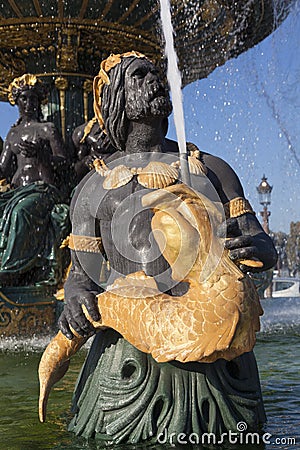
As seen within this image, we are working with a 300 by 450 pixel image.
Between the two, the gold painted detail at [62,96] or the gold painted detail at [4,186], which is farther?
the gold painted detail at [62,96]

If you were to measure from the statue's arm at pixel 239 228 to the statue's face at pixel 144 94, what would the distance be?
285 millimetres

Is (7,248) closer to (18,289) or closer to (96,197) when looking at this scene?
(18,289)

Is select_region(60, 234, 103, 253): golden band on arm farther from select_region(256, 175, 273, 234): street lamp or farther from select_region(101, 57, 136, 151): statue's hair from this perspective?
select_region(256, 175, 273, 234): street lamp

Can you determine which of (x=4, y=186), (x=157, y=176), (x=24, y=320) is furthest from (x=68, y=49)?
(x=157, y=176)

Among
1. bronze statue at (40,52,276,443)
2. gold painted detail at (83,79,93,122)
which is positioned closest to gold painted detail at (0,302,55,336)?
gold painted detail at (83,79,93,122)

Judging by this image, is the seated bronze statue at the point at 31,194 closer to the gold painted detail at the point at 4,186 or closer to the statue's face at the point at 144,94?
the gold painted detail at the point at 4,186

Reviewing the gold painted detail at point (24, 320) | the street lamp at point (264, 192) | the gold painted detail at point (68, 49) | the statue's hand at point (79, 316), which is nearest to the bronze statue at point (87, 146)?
the gold painted detail at point (68, 49)

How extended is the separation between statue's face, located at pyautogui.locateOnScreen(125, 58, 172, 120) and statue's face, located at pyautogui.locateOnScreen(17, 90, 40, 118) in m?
4.69

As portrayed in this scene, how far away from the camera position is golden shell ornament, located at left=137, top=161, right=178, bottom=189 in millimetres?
2451

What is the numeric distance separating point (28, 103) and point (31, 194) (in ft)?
3.59

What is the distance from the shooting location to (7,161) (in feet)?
23.9

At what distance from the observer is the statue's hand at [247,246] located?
7.32 feet

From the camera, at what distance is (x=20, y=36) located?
7793 mm

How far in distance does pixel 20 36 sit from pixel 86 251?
582 cm
